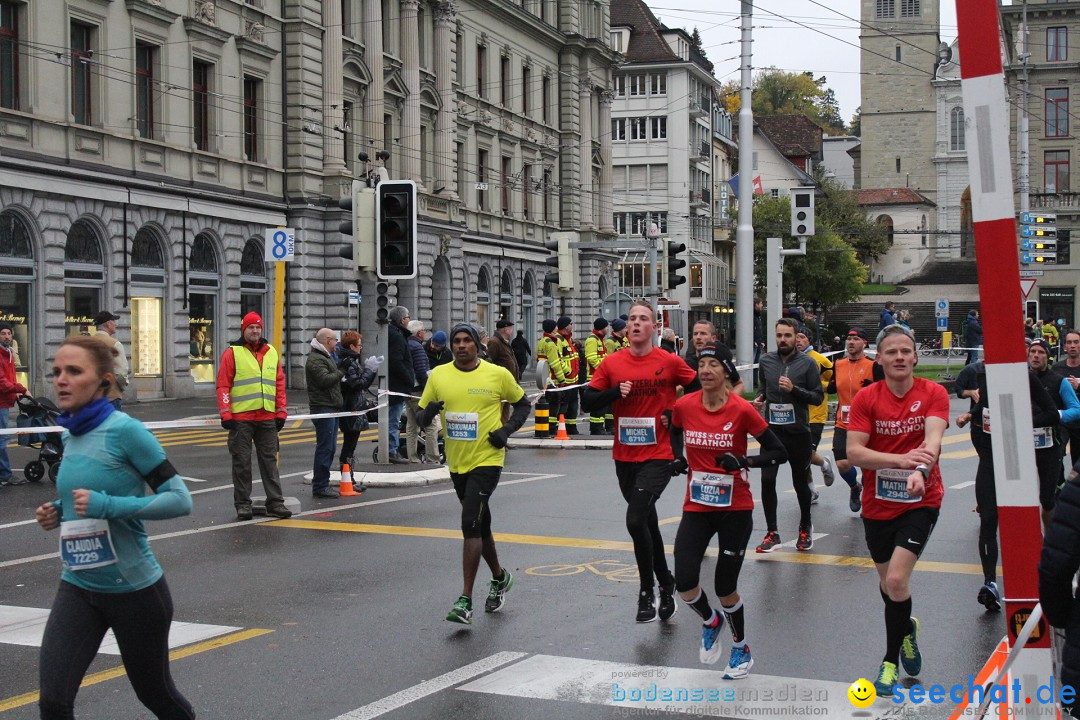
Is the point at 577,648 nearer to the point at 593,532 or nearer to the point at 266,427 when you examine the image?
the point at 593,532

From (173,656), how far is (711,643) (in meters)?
3.02

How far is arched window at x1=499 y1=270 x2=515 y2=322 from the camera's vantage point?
54219mm

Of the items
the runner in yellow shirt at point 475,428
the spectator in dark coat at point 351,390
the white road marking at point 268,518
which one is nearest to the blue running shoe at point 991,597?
the runner in yellow shirt at point 475,428

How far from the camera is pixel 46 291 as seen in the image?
29109 mm

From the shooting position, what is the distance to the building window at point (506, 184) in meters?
55.1

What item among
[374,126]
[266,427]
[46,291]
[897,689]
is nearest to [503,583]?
[897,689]

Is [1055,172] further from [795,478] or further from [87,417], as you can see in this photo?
[87,417]

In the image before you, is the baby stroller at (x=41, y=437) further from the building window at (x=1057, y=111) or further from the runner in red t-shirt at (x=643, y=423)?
the building window at (x=1057, y=111)

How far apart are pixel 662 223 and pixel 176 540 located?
237 feet

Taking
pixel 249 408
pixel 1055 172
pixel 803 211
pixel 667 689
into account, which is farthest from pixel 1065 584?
pixel 1055 172

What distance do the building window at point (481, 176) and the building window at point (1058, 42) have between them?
147 ft

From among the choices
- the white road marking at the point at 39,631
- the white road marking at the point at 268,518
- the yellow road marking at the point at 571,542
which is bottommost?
the white road marking at the point at 268,518

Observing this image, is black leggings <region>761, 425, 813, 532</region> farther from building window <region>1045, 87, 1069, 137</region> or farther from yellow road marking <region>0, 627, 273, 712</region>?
building window <region>1045, 87, 1069, 137</region>

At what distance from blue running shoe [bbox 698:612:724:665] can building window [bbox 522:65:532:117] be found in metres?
51.7
